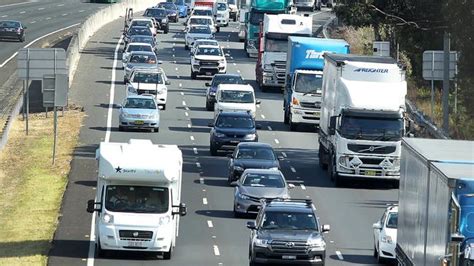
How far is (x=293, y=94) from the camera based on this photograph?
64.6 m

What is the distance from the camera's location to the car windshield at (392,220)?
117 feet

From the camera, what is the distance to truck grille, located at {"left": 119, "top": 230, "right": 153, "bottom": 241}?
3666 centimetres

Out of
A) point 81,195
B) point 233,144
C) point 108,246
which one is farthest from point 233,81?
point 108,246

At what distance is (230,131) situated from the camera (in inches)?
2274

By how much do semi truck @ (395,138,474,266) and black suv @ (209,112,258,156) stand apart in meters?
27.9

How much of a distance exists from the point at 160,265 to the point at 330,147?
55.3ft

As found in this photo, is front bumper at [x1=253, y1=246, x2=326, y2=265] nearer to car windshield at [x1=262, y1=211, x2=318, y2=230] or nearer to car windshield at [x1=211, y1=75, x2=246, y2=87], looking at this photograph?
car windshield at [x1=262, y1=211, x2=318, y2=230]

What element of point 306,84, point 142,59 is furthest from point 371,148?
→ point 142,59

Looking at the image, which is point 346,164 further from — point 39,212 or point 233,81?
point 233,81

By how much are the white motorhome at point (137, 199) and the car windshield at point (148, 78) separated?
3443cm

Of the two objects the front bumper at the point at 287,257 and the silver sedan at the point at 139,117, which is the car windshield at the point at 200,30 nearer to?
the silver sedan at the point at 139,117

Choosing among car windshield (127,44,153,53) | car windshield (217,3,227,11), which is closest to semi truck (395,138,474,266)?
car windshield (127,44,153,53)

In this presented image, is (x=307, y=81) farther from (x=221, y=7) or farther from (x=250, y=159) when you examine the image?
(x=221, y=7)

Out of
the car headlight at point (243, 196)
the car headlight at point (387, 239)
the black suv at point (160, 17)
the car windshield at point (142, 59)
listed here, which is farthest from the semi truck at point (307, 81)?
the black suv at point (160, 17)
